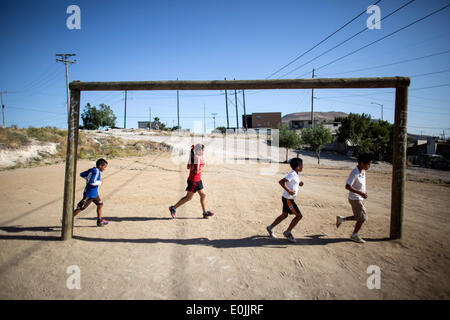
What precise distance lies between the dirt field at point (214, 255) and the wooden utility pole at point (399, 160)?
0.43m

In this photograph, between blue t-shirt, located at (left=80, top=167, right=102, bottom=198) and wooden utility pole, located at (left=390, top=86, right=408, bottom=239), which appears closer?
wooden utility pole, located at (left=390, top=86, right=408, bottom=239)

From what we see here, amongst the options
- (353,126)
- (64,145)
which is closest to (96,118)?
(64,145)

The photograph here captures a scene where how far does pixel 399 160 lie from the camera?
190 inches

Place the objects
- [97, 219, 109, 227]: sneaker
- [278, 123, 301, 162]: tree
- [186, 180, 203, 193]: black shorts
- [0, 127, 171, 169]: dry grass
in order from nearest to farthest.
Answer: [97, 219, 109, 227]: sneaker < [186, 180, 203, 193]: black shorts < [0, 127, 171, 169]: dry grass < [278, 123, 301, 162]: tree

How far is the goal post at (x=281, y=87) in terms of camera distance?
4.68 m

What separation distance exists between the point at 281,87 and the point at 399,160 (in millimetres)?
2981

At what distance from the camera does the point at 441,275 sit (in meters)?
3.64

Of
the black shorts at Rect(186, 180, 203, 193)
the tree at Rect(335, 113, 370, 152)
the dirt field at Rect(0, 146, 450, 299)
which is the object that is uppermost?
the tree at Rect(335, 113, 370, 152)

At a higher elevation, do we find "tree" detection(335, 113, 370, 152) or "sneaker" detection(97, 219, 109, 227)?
"tree" detection(335, 113, 370, 152)

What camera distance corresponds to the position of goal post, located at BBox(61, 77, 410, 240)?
468cm

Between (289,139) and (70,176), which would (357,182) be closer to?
(70,176)

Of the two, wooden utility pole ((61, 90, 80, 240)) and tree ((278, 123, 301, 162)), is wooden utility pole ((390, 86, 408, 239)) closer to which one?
wooden utility pole ((61, 90, 80, 240))

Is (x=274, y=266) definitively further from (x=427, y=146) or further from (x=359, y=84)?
(x=427, y=146)

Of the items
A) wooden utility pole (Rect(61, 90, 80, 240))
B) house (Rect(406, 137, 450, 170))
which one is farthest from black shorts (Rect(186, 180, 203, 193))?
house (Rect(406, 137, 450, 170))
